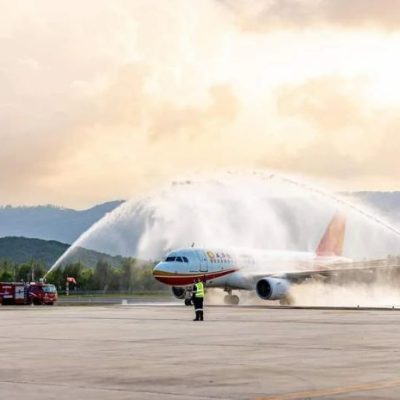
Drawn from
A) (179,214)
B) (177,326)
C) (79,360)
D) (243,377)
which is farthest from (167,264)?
(243,377)

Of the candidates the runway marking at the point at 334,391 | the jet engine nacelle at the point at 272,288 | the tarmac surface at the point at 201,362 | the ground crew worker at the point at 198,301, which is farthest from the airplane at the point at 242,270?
the runway marking at the point at 334,391

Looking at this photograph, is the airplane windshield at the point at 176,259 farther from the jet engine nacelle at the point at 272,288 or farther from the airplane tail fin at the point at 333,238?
the airplane tail fin at the point at 333,238

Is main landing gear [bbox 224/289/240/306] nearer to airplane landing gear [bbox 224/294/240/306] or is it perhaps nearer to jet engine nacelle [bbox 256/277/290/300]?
airplane landing gear [bbox 224/294/240/306]

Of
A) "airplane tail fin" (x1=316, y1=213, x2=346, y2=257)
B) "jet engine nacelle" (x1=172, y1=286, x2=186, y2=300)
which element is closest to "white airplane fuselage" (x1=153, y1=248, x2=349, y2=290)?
"jet engine nacelle" (x1=172, y1=286, x2=186, y2=300)

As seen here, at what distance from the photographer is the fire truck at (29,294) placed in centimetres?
8069

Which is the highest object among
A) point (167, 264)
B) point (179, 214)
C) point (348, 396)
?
point (179, 214)

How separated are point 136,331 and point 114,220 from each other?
4762 cm

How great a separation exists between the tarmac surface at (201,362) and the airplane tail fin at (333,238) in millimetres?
52601

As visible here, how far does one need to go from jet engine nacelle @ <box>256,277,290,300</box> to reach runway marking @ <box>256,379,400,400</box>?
51682 mm

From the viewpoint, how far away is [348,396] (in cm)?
1573

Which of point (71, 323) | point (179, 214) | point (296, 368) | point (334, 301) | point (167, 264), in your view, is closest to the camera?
point (296, 368)

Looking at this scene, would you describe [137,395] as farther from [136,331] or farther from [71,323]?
[71,323]

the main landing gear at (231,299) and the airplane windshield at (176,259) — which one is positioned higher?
the airplane windshield at (176,259)

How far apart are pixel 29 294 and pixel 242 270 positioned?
2036 cm
